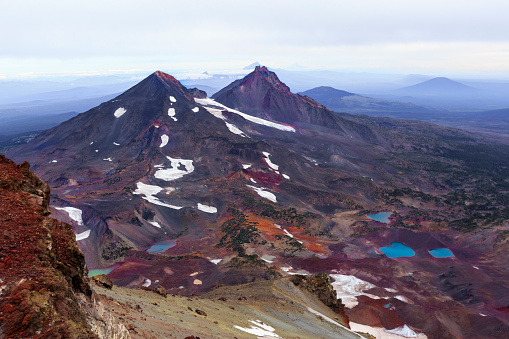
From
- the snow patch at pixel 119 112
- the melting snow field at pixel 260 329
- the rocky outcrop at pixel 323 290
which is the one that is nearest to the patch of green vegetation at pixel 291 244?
the rocky outcrop at pixel 323 290

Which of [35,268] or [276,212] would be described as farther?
[276,212]

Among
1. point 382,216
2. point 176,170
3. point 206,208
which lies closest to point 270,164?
point 176,170

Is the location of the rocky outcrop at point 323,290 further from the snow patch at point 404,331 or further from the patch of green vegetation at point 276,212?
the patch of green vegetation at point 276,212

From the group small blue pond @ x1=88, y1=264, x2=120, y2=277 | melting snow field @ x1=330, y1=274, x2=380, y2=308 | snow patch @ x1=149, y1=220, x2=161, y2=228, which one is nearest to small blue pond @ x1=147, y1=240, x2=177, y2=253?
snow patch @ x1=149, y1=220, x2=161, y2=228

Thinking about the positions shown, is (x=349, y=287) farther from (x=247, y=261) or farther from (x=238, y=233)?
(x=238, y=233)

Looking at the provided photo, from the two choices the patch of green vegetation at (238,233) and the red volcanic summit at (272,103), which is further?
the red volcanic summit at (272,103)

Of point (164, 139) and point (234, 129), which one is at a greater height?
point (234, 129)
